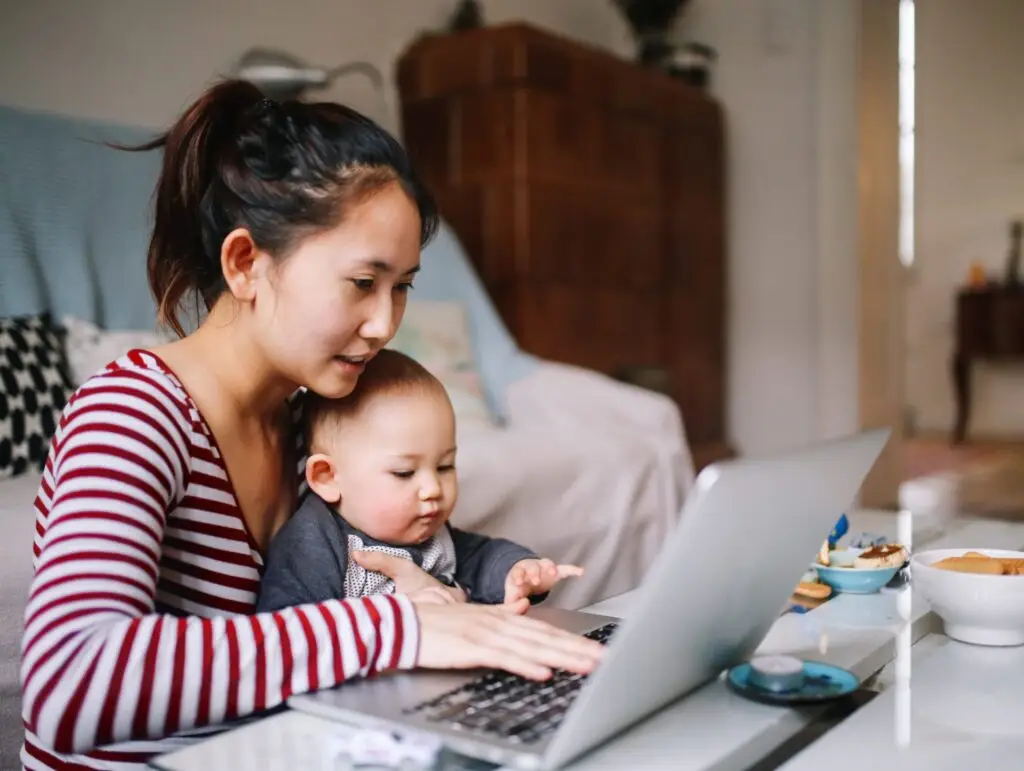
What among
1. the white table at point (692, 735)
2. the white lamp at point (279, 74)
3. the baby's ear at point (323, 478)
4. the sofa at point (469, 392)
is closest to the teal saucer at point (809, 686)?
the white table at point (692, 735)

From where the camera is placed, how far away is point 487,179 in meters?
3.04

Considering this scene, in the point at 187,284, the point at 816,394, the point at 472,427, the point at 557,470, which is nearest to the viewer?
the point at 187,284

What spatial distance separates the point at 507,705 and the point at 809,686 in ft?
0.75

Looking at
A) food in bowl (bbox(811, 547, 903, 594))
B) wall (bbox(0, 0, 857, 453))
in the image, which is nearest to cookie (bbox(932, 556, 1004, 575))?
food in bowl (bbox(811, 547, 903, 594))

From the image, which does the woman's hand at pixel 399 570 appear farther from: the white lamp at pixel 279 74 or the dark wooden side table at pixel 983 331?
the dark wooden side table at pixel 983 331

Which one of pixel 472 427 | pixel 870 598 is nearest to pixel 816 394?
pixel 472 427

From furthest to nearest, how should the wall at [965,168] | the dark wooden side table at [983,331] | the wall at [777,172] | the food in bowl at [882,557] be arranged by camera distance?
the wall at [965,168] → the dark wooden side table at [983,331] → the wall at [777,172] → the food in bowl at [882,557]

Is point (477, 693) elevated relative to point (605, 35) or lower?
lower

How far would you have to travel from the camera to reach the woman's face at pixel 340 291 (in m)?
0.90

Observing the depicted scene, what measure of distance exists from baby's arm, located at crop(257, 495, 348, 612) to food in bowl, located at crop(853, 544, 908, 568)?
554 millimetres

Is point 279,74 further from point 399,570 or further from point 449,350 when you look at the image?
point 399,570

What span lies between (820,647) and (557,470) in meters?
1.26

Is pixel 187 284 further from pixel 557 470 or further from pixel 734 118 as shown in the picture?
pixel 734 118

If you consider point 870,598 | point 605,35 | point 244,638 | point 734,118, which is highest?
point 605,35
